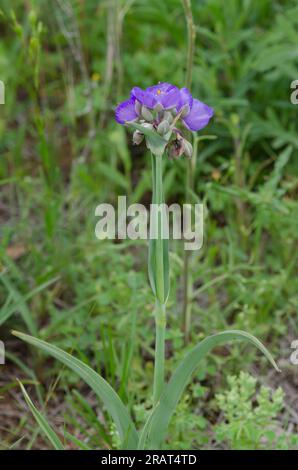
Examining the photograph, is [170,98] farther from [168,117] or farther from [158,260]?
[158,260]

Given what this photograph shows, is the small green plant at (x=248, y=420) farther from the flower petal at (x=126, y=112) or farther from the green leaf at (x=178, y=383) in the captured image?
the flower petal at (x=126, y=112)

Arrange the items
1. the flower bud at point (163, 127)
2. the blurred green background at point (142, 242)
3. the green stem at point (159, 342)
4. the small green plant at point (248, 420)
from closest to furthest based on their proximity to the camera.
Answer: the flower bud at point (163, 127) < the green stem at point (159, 342) < the small green plant at point (248, 420) < the blurred green background at point (142, 242)

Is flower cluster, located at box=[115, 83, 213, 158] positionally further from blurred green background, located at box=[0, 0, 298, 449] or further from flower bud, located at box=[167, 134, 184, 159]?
blurred green background, located at box=[0, 0, 298, 449]

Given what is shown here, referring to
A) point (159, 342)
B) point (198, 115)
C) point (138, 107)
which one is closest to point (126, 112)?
point (138, 107)

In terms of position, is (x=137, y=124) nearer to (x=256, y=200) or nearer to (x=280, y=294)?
(x=256, y=200)

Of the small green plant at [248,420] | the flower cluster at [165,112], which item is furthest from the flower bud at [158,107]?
the small green plant at [248,420]

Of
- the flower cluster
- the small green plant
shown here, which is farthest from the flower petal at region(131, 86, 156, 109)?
the small green plant
